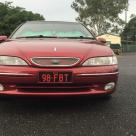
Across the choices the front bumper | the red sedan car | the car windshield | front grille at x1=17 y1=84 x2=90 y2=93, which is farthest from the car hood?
the car windshield

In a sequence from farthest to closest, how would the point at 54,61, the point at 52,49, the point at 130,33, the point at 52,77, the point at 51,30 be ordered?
the point at 130,33 → the point at 51,30 → the point at 52,49 → the point at 54,61 → the point at 52,77

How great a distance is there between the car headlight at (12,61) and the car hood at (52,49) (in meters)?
0.06

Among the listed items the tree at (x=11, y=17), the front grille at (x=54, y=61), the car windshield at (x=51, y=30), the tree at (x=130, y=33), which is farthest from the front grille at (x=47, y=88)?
the tree at (x=130, y=33)

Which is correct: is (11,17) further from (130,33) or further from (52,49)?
(52,49)

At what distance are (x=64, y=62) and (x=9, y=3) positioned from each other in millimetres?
74576

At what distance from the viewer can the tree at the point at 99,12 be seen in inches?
2943

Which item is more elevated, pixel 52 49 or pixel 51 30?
pixel 51 30

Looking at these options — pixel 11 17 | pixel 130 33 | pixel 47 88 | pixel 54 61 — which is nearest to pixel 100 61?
pixel 54 61

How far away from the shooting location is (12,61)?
19.0ft

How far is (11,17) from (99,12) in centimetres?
1486

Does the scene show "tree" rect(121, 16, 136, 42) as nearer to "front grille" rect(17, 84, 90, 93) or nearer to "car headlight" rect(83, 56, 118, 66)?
"car headlight" rect(83, 56, 118, 66)

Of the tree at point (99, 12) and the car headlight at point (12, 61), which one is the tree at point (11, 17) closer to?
the tree at point (99, 12)

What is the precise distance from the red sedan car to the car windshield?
97 cm

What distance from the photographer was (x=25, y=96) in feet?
18.9
